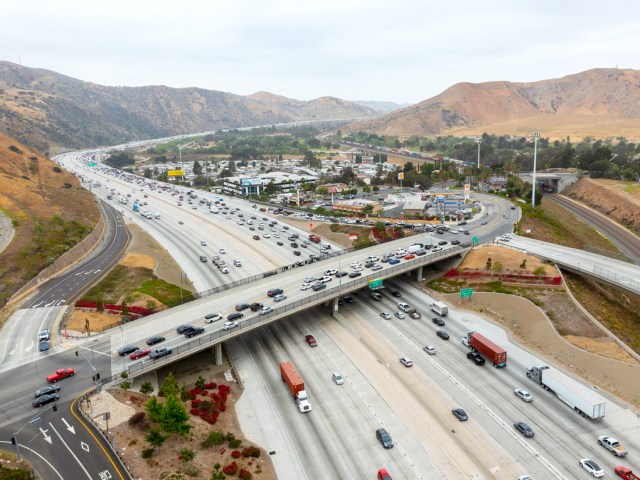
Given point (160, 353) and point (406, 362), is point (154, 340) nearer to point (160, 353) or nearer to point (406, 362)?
point (160, 353)

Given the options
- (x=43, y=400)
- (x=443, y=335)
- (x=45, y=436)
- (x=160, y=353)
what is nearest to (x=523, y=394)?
(x=443, y=335)

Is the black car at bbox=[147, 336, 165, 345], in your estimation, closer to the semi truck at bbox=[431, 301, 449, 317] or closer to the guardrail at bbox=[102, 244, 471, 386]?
the guardrail at bbox=[102, 244, 471, 386]

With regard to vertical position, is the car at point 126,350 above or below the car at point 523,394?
above

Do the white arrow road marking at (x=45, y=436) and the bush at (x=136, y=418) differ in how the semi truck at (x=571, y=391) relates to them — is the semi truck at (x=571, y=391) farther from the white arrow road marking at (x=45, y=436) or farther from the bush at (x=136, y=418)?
the white arrow road marking at (x=45, y=436)

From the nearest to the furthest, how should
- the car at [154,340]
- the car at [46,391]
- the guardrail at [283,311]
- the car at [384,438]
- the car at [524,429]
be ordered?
the car at [384,438], the car at [524,429], the car at [46,391], the guardrail at [283,311], the car at [154,340]

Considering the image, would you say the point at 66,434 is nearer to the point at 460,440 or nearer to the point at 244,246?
the point at 460,440

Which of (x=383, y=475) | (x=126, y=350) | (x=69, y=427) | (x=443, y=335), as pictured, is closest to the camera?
(x=383, y=475)

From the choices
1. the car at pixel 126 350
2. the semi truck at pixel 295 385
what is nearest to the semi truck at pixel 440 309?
the semi truck at pixel 295 385
